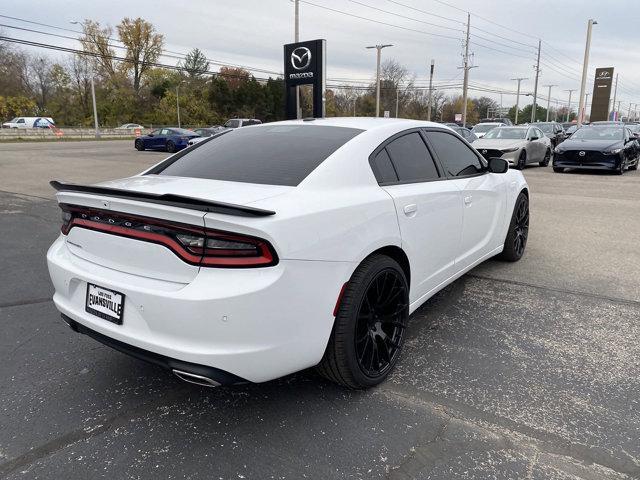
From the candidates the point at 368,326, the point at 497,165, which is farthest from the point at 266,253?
the point at 497,165

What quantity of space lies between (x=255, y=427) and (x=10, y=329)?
2.34 meters

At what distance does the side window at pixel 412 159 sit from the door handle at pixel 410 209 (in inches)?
8.0

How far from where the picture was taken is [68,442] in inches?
94.9

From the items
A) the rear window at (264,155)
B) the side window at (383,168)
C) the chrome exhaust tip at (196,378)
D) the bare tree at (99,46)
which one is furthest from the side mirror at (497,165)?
the bare tree at (99,46)

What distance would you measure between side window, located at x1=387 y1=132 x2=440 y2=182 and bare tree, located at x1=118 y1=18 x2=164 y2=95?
70.8 metres

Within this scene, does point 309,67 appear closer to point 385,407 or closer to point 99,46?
point 385,407

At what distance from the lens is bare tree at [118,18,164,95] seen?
66.6m

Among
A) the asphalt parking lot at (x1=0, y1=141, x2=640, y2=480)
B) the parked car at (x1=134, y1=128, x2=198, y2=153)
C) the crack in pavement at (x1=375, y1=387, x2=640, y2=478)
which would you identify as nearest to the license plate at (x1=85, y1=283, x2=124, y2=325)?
the asphalt parking lot at (x1=0, y1=141, x2=640, y2=480)

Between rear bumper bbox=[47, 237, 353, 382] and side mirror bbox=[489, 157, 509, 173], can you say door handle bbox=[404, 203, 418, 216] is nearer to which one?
rear bumper bbox=[47, 237, 353, 382]

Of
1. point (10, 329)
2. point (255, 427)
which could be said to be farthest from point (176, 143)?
point (255, 427)

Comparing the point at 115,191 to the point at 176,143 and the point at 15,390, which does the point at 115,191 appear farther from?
the point at 176,143

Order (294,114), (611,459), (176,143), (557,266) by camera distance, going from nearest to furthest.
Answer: (611,459) → (557,266) → (294,114) → (176,143)

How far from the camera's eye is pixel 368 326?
2.79m

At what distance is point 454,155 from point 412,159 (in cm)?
80
